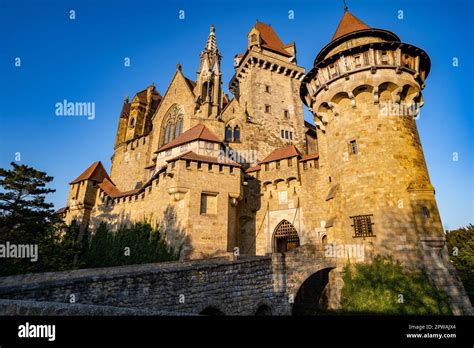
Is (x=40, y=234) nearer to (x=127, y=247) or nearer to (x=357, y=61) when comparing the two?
(x=127, y=247)

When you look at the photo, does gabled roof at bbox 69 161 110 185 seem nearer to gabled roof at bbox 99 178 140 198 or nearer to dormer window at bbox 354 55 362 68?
gabled roof at bbox 99 178 140 198

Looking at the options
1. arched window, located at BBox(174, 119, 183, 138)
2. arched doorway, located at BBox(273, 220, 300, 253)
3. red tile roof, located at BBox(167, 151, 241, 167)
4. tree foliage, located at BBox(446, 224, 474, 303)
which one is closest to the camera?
red tile roof, located at BBox(167, 151, 241, 167)

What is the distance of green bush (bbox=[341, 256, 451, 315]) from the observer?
1148cm

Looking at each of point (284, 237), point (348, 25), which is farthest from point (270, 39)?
point (284, 237)

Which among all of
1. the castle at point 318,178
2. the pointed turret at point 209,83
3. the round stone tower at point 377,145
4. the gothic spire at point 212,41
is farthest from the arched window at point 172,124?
the round stone tower at point 377,145

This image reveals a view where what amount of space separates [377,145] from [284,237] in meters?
9.60

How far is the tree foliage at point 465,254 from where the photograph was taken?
21.7 metres

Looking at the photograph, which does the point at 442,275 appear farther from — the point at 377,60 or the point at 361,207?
the point at 377,60

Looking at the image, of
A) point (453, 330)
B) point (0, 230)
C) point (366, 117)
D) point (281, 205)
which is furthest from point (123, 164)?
point (453, 330)

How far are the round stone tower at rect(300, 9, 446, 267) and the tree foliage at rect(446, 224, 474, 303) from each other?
30.4ft

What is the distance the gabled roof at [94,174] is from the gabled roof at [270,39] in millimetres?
23258

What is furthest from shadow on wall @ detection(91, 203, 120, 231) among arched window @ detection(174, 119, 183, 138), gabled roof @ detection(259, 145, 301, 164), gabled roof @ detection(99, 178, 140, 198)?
gabled roof @ detection(259, 145, 301, 164)

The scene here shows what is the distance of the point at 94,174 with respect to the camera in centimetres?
2586

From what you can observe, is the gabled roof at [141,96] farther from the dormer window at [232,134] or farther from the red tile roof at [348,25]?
the red tile roof at [348,25]
